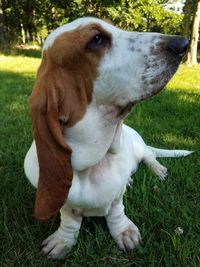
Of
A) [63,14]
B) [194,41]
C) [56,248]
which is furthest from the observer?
[63,14]

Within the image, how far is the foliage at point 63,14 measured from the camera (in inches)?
766

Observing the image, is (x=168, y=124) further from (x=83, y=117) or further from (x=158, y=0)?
(x=158, y=0)

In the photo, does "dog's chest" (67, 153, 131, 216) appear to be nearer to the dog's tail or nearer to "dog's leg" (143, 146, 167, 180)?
"dog's leg" (143, 146, 167, 180)

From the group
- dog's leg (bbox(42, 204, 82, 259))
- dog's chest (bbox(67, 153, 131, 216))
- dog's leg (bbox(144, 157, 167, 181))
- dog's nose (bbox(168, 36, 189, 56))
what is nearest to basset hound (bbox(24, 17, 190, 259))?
dog's nose (bbox(168, 36, 189, 56))

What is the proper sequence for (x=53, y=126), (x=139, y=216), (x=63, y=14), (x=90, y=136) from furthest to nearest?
(x=63, y=14)
(x=139, y=216)
(x=90, y=136)
(x=53, y=126)

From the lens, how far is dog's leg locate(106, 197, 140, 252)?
2.78m

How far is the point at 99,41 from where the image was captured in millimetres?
2273

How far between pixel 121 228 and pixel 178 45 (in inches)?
50.4

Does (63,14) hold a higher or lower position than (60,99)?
lower

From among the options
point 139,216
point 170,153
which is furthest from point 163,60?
point 170,153

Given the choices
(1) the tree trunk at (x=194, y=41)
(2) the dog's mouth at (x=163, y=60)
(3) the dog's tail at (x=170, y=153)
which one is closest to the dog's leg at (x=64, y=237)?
(2) the dog's mouth at (x=163, y=60)

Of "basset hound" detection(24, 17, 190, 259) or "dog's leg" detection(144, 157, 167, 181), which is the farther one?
"dog's leg" detection(144, 157, 167, 181)

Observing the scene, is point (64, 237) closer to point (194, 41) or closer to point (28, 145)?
point (28, 145)

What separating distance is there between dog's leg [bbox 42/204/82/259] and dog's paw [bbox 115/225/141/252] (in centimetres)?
28
